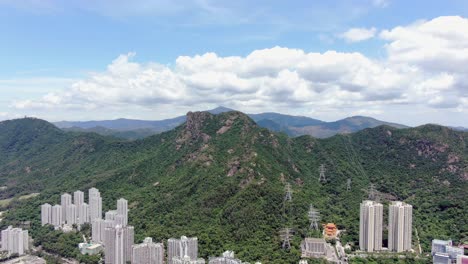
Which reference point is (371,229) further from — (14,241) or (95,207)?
(14,241)

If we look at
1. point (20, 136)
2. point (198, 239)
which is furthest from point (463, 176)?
point (20, 136)

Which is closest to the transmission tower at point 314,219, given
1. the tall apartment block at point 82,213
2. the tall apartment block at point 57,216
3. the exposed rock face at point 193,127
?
the exposed rock face at point 193,127

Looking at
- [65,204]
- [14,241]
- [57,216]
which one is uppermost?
[65,204]

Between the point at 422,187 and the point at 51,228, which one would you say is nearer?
the point at 51,228

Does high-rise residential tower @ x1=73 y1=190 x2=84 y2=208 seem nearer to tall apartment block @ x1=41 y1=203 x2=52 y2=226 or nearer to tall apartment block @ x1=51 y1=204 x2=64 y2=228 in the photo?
tall apartment block @ x1=51 y1=204 x2=64 y2=228

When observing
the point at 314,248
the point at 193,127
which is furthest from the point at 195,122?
the point at 314,248

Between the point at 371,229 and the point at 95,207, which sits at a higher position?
the point at 371,229

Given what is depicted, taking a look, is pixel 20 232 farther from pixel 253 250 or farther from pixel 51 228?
pixel 253 250
